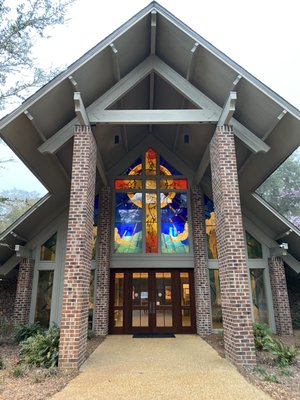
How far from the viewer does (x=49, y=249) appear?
975 centimetres

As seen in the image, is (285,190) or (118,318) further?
(285,190)

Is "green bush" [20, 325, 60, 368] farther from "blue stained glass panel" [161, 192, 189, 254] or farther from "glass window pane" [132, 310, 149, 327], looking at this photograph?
"blue stained glass panel" [161, 192, 189, 254]

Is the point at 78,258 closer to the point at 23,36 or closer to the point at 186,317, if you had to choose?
the point at 186,317

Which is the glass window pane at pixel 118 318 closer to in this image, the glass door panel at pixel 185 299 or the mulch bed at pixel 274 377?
the glass door panel at pixel 185 299

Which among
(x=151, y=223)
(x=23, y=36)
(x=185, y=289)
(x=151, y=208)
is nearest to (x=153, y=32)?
(x=23, y=36)

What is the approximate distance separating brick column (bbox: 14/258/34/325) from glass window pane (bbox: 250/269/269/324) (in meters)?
7.08

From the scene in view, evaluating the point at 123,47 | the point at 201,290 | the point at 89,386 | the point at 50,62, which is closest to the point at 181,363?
the point at 89,386

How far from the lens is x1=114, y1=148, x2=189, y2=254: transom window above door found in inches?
395

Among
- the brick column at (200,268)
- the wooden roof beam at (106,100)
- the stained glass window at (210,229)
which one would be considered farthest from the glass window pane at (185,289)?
the wooden roof beam at (106,100)

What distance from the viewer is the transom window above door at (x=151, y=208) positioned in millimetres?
10031

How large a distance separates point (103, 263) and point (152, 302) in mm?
2030

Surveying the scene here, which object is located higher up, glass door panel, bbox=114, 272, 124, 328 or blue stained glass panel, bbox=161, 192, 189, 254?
blue stained glass panel, bbox=161, 192, 189, 254

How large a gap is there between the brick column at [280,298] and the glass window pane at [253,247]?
420 millimetres

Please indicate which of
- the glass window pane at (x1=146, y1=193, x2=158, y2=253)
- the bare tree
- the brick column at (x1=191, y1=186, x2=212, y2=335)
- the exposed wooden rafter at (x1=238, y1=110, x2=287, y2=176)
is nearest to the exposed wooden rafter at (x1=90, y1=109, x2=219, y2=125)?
the exposed wooden rafter at (x1=238, y1=110, x2=287, y2=176)
